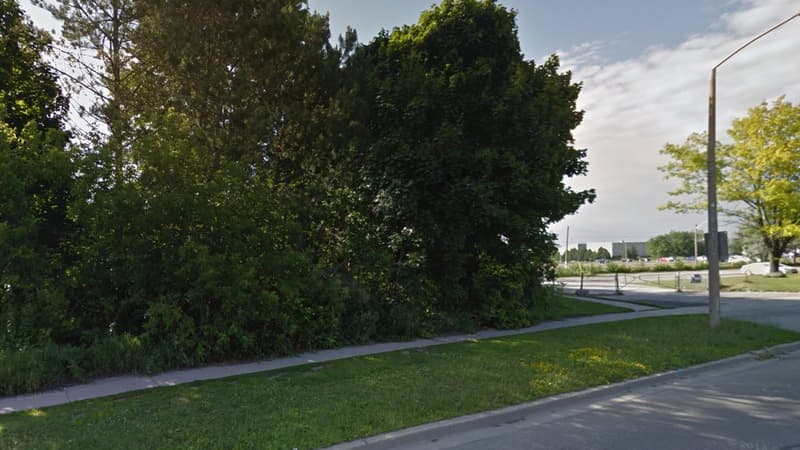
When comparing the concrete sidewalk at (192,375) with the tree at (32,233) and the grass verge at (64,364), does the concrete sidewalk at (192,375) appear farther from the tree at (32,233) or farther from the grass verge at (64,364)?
the tree at (32,233)

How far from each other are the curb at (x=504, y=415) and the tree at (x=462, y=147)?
15.7 ft

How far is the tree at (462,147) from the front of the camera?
10688 mm

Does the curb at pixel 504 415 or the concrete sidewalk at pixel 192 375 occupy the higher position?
the curb at pixel 504 415

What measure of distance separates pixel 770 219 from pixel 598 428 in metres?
31.7

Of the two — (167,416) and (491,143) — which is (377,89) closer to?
(491,143)

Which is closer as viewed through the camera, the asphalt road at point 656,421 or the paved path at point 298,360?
the asphalt road at point 656,421

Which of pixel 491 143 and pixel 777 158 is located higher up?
pixel 777 158

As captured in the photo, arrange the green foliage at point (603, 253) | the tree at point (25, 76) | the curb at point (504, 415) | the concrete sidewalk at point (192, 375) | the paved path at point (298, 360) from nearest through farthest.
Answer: the curb at point (504, 415) → the concrete sidewalk at point (192, 375) → the paved path at point (298, 360) → the tree at point (25, 76) → the green foliage at point (603, 253)

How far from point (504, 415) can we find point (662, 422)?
1834mm

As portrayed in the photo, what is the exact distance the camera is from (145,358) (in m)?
7.44

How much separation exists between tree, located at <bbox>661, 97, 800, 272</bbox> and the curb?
78.1ft

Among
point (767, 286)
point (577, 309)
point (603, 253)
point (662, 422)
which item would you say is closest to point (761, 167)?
point (767, 286)

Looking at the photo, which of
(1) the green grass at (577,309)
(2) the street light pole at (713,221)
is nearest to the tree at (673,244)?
(1) the green grass at (577,309)

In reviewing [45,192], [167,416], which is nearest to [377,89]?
[45,192]
